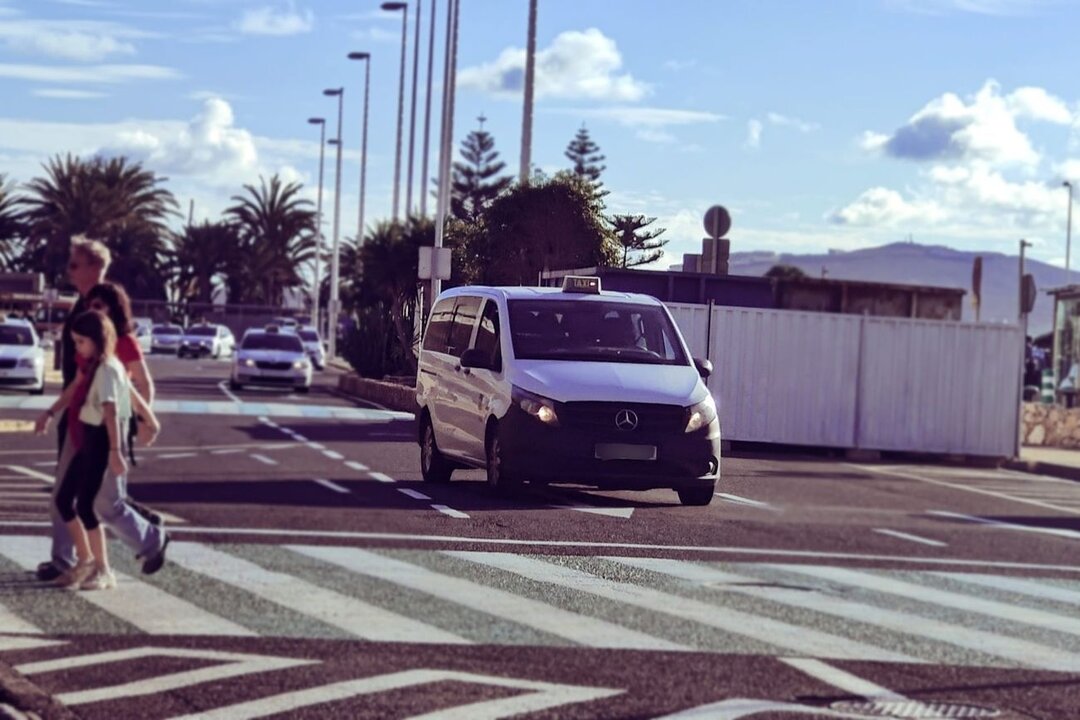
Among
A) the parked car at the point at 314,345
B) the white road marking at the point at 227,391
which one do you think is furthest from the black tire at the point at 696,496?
the parked car at the point at 314,345

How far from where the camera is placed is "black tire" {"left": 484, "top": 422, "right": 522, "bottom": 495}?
1153cm

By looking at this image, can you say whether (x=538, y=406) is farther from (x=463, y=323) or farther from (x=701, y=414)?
(x=463, y=323)

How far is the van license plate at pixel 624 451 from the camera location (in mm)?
10758

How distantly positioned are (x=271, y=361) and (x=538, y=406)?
944 cm

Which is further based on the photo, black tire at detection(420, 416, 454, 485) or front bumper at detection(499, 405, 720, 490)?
black tire at detection(420, 416, 454, 485)

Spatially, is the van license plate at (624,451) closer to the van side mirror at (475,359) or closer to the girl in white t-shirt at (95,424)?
the van side mirror at (475,359)

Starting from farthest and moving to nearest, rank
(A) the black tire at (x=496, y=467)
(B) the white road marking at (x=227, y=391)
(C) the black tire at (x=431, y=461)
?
(B) the white road marking at (x=227, y=391) → (C) the black tire at (x=431, y=461) → (A) the black tire at (x=496, y=467)

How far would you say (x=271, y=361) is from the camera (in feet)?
65.2

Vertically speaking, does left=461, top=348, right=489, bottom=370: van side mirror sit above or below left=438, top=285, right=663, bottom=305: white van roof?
below

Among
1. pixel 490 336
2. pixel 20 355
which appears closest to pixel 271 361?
pixel 20 355

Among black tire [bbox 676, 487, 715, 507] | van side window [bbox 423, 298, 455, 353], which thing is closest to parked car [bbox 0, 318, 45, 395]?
van side window [bbox 423, 298, 455, 353]

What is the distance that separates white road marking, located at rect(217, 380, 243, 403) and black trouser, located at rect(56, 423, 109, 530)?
6.73 meters

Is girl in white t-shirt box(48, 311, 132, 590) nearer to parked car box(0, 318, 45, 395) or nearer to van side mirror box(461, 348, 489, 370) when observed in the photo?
van side mirror box(461, 348, 489, 370)

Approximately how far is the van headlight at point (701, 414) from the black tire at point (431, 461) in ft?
7.35
